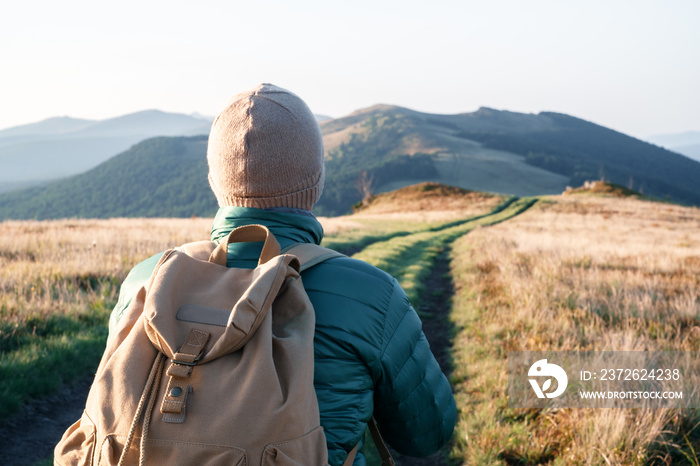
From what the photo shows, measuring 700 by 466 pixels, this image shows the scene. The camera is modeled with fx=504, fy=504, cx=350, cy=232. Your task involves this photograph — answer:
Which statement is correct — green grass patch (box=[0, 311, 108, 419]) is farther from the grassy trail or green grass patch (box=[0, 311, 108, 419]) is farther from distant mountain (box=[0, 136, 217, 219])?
distant mountain (box=[0, 136, 217, 219])

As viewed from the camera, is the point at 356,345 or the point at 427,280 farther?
the point at 427,280

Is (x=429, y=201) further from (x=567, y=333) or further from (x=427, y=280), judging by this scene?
(x=567, y=333)

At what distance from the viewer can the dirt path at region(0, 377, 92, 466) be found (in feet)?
12.5

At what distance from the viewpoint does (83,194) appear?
132625 millimetres

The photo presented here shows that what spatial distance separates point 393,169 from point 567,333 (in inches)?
3707

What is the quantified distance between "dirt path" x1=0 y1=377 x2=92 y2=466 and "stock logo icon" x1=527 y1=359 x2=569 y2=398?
13.0 ft

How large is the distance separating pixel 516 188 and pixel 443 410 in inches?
3028

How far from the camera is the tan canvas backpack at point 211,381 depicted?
135cm

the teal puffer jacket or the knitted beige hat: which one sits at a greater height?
the knitted beige hat

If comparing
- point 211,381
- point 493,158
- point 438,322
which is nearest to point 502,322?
point 438,322

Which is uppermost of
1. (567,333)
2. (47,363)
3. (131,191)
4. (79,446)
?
(79,446)

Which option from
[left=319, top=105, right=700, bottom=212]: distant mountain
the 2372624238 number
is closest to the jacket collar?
the 2372624238 number

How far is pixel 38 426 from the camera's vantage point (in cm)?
422

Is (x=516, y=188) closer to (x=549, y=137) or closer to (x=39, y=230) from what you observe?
(x=39, y=230)
